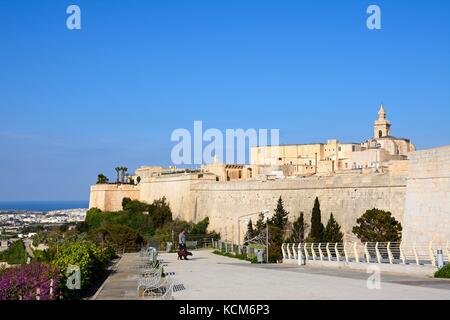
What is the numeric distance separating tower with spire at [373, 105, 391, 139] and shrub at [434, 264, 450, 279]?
63.7 m

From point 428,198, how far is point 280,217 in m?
17.2

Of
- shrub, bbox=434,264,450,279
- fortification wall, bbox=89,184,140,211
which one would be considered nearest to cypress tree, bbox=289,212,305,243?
shrub, bbox=434,264,450,279

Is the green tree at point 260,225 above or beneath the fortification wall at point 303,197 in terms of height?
beneath

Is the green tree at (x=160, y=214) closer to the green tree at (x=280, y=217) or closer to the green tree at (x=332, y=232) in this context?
the green tree at (x=280, y=217)

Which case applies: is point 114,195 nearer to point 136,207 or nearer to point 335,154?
point 136,207

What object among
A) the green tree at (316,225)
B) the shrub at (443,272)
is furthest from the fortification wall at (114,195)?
the shrub at (443,272)

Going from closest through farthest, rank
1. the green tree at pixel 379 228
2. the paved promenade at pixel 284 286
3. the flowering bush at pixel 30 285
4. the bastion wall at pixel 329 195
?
1. the flowering bush at pixel 30 285
2. the paved promenade at pixel 284 286
3. the bastion wall at pixel 329 195
4. the green tree at pixel 379 228

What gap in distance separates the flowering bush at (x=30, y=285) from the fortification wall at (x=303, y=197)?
68.5 ft

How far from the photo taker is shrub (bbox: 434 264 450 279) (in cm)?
1341

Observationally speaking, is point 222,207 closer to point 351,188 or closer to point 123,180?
point 351,188

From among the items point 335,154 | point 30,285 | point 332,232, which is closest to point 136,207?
point 335,154

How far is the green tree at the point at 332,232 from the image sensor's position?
31.7 metres

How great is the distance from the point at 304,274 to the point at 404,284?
128 inches
